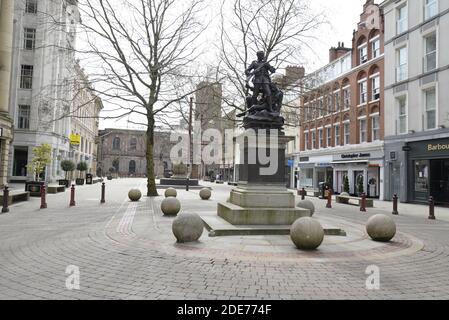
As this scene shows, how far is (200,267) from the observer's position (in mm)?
5867

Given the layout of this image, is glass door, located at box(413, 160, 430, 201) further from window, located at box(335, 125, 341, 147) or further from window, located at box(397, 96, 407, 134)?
window, located at box(335, 125, 341, 147)

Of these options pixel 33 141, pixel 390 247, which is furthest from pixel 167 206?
pixel 33 141

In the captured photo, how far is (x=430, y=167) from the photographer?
2280cm

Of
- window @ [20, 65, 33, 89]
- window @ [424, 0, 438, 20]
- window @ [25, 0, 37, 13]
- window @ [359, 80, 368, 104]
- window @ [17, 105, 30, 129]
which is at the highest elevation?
window @ [25, 0, 37, 13]

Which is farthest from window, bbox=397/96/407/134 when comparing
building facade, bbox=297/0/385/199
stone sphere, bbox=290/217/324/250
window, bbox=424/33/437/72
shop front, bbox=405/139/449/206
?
stone sphere, bbox=290/217/324/250

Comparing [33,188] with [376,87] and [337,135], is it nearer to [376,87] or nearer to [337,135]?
[376,87]

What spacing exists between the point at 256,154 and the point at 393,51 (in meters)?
22.0

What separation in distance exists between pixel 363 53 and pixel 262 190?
91.3 feet

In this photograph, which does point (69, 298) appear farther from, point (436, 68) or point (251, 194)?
point (436, 68)

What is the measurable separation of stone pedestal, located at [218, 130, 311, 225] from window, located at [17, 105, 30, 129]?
32.4 m

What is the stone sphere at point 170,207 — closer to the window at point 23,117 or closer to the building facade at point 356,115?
the building facade at point 356,115

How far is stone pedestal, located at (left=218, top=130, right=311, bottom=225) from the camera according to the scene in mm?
9297

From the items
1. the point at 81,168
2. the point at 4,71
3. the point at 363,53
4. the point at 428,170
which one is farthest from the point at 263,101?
the point at 81,168

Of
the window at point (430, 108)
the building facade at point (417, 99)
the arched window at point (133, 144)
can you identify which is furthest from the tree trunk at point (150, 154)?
the arched window at point (133, 144)
